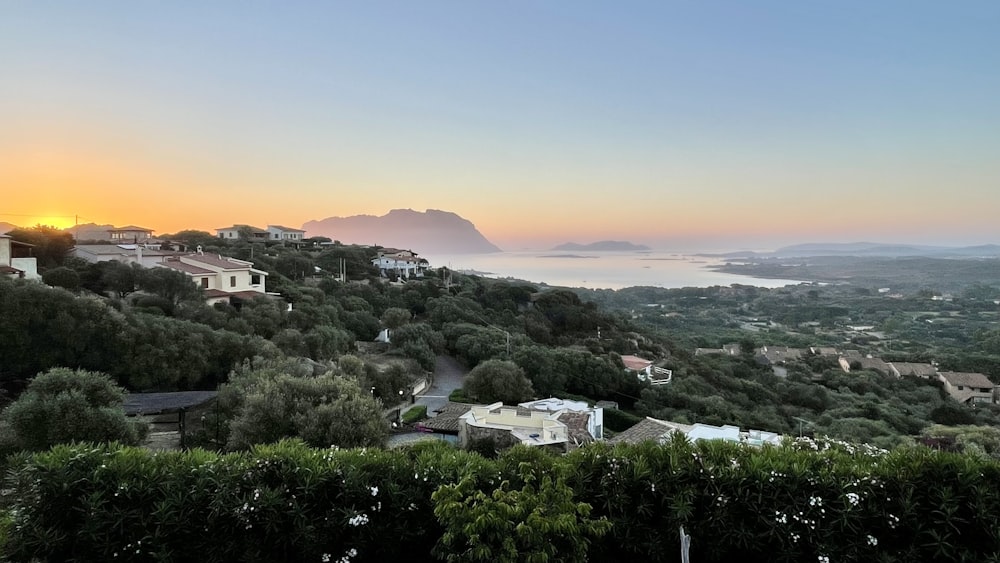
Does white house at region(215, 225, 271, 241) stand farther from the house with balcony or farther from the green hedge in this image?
the house with balcony

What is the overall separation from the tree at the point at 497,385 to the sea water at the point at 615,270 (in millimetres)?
46266

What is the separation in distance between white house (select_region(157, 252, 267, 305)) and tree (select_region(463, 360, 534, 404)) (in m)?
10.9

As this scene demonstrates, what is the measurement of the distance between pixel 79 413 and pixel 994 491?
10.0 metres

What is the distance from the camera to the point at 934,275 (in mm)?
99875

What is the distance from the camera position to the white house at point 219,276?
21.6 metres

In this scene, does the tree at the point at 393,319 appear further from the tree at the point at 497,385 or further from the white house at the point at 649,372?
the white house at the point at 649,372

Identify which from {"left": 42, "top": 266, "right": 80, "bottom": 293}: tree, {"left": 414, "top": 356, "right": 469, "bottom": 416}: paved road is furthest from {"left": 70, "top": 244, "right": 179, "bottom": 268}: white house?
{"left": 414, "top": 356, "right": 469, "bottom": 416}: paved road

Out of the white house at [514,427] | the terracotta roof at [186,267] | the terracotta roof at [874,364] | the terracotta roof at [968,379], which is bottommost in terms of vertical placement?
the terracotta roof at [874,364]

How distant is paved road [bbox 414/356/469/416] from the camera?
18797 millimetres

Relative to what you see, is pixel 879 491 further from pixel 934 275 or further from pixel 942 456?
pixel 934 275

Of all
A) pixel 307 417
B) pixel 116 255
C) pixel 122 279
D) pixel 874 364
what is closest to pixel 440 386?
pixel 122 279

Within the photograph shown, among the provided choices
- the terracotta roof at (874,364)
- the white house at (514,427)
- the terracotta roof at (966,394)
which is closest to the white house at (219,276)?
the white house at (514,427)

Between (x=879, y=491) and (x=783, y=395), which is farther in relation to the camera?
(x=783, y=395)

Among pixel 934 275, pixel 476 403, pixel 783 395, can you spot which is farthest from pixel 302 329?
pixel 934 275
